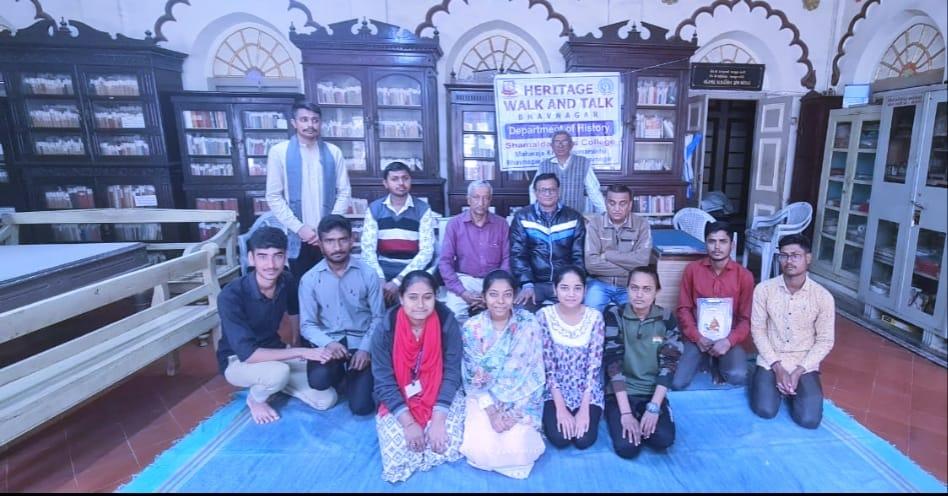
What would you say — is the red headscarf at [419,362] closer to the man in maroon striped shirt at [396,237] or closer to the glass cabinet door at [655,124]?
the man in maroon striped shirt at [396,237]

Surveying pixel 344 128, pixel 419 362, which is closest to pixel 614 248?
pixel 419 362

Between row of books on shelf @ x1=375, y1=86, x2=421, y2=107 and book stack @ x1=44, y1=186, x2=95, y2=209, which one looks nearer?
book stack @ x1=44, y1=186, x2=95, y2=209

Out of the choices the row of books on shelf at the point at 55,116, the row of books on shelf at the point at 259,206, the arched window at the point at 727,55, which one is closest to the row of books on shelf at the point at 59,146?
the row of books on shelf at the point at 55,116

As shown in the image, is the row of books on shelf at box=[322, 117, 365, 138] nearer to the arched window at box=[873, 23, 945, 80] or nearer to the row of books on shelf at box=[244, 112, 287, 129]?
the row of books on shelf at box=[244, 112, 287, 129]

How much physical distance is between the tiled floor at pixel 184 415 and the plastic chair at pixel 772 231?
5.44ft

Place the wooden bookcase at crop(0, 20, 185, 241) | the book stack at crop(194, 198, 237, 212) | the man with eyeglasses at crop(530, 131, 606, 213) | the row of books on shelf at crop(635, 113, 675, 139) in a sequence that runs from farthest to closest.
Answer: the row of books on shelf at crop(635, 113, 675, 139) → the book stack at crop(194, 198, 237, 212) → the wooden bookcase at crop(0, 20, 185, 241) → the man with eyeglasses at crop(530, 131, 606, 213)

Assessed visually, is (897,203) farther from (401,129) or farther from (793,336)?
(401,129)

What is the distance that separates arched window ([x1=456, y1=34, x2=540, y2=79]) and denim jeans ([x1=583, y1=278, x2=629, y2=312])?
2852mm

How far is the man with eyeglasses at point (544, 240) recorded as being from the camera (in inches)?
110

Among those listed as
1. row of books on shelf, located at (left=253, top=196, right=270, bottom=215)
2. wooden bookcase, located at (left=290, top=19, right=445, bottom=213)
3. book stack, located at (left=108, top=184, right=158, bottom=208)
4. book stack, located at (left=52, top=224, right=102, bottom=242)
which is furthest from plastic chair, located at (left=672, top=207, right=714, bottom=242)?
book stack, located at (left=52, top=224, right=102, bottom=242)

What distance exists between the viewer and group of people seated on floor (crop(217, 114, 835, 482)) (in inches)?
74.1

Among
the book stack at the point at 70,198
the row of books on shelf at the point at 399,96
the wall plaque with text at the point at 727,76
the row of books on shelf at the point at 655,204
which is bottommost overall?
the row of books on shelf at the point at 655,204

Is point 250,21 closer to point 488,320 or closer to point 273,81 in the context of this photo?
point 273,81

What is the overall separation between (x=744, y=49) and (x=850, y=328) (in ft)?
12.6
